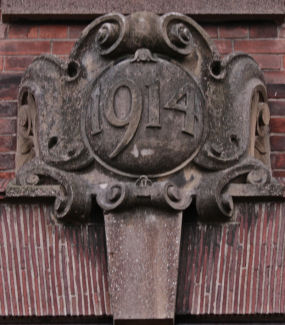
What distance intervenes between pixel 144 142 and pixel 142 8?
2.50 ft

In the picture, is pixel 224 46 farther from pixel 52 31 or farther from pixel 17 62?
pixel 17 62

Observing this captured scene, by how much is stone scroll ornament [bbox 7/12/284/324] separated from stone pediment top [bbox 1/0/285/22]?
1.02 ft

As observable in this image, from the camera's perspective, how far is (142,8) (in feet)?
15.8

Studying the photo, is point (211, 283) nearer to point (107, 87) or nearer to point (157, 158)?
point (157, 158)

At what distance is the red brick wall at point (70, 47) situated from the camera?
15.4 feet

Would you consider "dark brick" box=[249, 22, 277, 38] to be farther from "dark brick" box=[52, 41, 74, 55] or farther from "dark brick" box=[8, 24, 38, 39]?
"dark brick" box=[8, 24, 38, 39]

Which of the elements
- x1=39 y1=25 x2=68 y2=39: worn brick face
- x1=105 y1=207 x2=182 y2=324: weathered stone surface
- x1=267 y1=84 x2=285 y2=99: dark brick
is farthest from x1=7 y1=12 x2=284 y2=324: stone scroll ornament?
x1=39 y1=25 x2=68 y2=39: worn brick face

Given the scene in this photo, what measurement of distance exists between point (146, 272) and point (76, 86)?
75 cm

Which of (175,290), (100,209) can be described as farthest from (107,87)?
(175,290)

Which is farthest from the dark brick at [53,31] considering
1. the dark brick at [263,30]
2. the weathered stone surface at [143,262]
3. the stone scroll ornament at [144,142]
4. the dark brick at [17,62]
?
the weathered stone surface at [143,262]

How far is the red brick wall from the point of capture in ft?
15.4

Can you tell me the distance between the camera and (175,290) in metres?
4.19

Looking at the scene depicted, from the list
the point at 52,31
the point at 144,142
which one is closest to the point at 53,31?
the point at 52,31

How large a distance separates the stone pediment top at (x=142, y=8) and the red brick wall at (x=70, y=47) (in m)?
0.04
